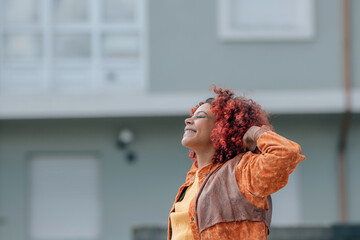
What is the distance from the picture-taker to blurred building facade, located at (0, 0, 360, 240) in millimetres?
11164

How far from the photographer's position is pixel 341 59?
11.3m

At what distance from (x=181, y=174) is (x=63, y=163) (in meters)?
1.87

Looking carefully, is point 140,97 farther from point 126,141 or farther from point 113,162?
point 113,162

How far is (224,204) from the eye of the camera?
11.0 ft

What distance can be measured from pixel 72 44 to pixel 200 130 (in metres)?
8.55

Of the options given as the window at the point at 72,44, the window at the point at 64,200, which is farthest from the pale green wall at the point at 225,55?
the window at the point at 64,200

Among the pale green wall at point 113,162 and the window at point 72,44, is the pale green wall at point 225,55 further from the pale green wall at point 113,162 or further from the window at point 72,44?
the pale green wall at point 113,162

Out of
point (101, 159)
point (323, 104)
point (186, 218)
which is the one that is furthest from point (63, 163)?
point (186, 218)

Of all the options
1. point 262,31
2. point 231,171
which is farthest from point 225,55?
point 231,171

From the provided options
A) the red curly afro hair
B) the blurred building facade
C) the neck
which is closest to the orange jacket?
the red curly afro hair

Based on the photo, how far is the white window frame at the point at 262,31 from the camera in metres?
11.2

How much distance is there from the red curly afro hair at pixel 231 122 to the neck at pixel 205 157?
3 cm

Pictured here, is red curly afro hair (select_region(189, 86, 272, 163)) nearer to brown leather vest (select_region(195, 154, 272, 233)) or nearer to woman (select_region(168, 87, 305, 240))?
woman (select_region(168, 87, 305, 240))

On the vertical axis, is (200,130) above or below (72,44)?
below
